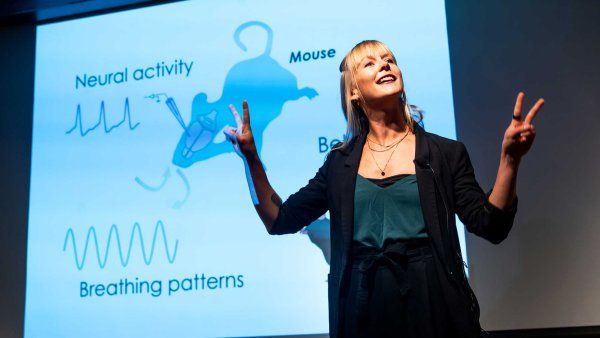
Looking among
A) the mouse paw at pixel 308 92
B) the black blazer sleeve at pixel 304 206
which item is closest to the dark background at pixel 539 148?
the mouse paw at pixel 308 92

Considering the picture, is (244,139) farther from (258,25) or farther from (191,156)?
(258,25)

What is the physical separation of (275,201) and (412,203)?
457 millimetres

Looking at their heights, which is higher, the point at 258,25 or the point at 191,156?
the point at 258,25

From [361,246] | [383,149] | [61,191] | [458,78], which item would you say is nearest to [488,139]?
[458,78]

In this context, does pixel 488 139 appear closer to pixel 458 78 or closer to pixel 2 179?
pixel 458 78

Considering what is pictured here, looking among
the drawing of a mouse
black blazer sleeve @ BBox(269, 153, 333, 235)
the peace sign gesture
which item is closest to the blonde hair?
black blazer sleeve @ BBox(269, 153, 333, 235)

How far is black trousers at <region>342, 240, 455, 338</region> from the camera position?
1554mm

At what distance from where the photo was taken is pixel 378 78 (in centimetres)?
187

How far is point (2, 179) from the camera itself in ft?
11.4

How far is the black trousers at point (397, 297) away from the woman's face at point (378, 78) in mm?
455

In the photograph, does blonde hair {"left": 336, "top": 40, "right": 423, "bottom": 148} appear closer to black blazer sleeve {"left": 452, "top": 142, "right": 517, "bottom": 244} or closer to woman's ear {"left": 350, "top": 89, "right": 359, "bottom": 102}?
woman's ear {"left": 350, "top": 89, "right": 359, "bottom": 102}

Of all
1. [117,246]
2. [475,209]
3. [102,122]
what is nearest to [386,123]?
[475,209]

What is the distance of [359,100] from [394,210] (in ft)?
1.40

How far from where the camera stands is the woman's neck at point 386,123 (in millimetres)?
1876
